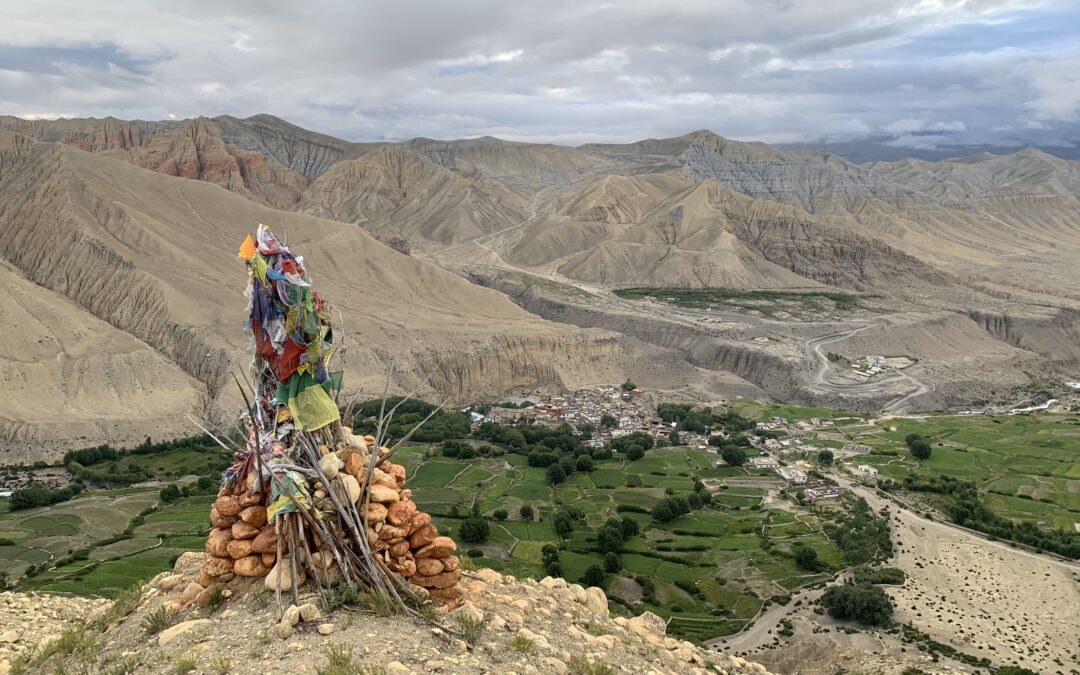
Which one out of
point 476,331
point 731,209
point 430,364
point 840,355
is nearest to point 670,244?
point 731,209

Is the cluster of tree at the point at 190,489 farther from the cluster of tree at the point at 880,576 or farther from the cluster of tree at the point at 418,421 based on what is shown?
the cluster of tree at the point at 880,576

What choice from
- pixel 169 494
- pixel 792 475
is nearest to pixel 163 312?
pixel 169 494

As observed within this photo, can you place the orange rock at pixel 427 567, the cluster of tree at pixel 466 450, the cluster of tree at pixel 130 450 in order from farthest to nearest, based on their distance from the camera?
the cluster of tree at pixel 466 450 < the cluster of tree at pixel 130 450 < the orange rock at pixel 427 567

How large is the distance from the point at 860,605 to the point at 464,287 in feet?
239

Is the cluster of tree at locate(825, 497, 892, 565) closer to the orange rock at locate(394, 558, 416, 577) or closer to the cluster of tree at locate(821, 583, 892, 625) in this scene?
the cluster of tree at locate(821, 583, 892, 625)

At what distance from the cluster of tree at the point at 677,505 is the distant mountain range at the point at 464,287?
2648 centimetres

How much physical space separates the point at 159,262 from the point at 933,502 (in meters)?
79.9

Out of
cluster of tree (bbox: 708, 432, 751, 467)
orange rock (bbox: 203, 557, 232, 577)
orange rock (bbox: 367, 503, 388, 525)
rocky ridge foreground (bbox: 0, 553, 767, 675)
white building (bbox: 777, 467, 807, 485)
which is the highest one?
orange rock (bbox: 367, 503, 388, 525)

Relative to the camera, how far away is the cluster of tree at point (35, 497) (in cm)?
4541

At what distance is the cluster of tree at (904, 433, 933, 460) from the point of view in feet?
194

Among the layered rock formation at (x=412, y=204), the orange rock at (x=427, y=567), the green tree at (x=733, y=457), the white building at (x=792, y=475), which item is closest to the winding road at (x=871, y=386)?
the white building at (x=792, y=475)

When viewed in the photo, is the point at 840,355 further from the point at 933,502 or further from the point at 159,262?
the point at 159,262

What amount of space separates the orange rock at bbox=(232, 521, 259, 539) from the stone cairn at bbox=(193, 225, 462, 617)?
0.06 ft

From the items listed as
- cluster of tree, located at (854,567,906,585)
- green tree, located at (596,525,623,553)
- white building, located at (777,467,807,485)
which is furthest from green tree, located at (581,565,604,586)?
white building, located at (777,467,807,485)
